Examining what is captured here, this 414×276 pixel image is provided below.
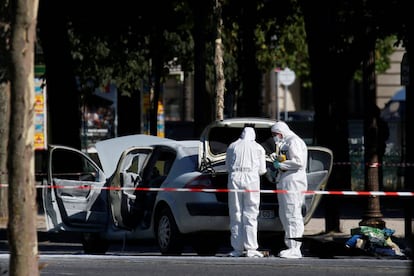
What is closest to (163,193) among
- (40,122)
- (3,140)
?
(3,140)

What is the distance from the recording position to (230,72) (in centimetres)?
3959

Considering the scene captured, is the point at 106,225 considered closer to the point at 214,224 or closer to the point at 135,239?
the point at 135,239

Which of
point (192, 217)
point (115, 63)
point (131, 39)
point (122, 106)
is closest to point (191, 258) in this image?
point (192, 217)

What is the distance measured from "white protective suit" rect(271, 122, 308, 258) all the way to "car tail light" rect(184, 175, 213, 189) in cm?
90

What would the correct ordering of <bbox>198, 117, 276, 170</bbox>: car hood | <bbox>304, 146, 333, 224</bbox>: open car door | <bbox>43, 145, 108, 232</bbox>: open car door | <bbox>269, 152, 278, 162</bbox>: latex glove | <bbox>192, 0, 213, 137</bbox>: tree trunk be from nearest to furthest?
<bbox>269, 152, 278, 162</bbox>: latex glove < <bbox>198, 117, 276, 170</bbox>: car hood < <bbox>304, 146, 333, 224</bbox>: open car door < <bbox>43, 145, 108, 232</bbox>: open car door < <bbox>192, 0, 213, 137</bbox>: tree trunk

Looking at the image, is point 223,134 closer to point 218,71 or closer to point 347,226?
point 347,226

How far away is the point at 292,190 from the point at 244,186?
1.93 feet

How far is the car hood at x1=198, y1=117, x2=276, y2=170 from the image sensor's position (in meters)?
16.2

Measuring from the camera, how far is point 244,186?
50.1ft

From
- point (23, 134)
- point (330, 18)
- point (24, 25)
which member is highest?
point (330, 18)

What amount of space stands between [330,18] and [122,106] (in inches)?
784

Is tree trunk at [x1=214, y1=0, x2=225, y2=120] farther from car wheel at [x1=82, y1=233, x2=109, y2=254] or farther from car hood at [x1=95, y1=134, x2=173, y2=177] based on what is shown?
car wheel at [x1=82, y1=233, x2=109, y2=254]

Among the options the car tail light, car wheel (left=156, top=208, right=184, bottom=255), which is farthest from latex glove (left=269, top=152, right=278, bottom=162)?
car wheel (left=156, top=208, right=184, bottom=255)

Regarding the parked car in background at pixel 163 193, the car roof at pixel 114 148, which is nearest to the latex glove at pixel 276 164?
the parked car in background at pixel 163 193
